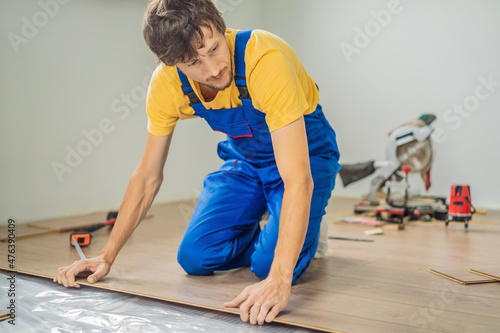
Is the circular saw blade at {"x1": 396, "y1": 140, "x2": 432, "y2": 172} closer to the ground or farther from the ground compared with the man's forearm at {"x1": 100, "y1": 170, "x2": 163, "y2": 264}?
farther from the ground

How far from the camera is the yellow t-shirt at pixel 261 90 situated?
4.73 ft

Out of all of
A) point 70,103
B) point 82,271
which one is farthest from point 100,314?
point 70,103

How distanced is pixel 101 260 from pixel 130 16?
7.90ft

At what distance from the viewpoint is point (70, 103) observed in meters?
3.28

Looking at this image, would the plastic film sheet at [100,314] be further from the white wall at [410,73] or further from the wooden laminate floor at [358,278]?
the white wall at [410,73]

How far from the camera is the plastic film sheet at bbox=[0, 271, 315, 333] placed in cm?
136

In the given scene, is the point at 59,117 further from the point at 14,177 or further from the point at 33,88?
the point at 14,177

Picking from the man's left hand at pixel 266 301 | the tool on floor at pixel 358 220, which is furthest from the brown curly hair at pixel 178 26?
the tool on floor at pixel 358 220

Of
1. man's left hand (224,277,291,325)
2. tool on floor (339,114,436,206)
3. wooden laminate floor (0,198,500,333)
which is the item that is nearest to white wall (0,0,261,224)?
wooden laminate floor (0,198,500,333)

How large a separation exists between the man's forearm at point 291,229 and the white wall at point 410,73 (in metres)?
3.03

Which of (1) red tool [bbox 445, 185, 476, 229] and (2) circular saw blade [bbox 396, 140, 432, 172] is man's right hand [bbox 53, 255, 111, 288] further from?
(2) circular saw blade [bbox 396, 140, 432, 172]

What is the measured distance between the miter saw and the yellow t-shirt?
182cm

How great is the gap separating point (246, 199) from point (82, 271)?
632mm

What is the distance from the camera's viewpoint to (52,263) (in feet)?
6.72
